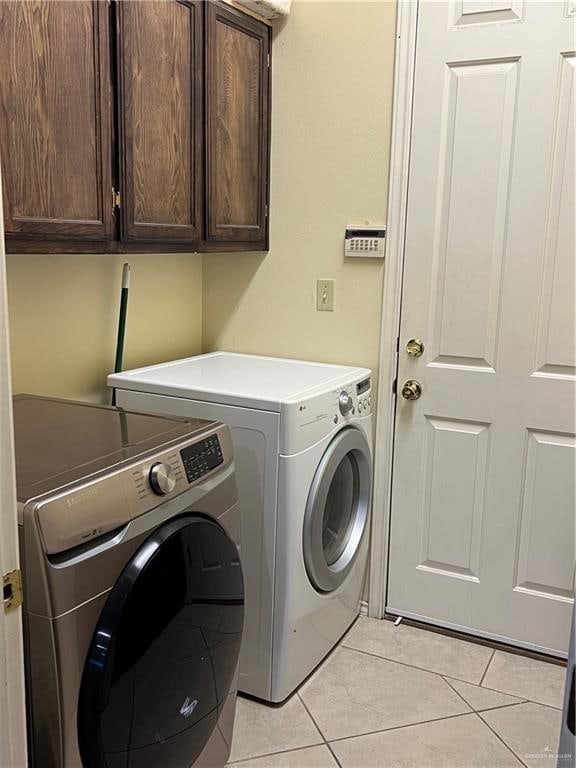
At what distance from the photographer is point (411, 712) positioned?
84.6 inches

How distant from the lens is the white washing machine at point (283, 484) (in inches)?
79.6

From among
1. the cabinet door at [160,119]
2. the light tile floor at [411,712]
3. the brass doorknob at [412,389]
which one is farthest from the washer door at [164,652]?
the brass doorknob at [412,389]

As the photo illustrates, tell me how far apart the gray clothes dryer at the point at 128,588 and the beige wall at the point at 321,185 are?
1.01 m

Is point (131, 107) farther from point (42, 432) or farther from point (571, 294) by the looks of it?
point (571, 294)

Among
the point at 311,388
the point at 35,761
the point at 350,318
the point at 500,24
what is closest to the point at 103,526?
the point at 35,761

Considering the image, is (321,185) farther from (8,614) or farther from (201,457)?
(8,614)

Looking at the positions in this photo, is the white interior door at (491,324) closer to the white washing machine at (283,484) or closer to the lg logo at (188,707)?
the white washing machine at (283,484)

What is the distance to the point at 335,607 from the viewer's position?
7.93 ft

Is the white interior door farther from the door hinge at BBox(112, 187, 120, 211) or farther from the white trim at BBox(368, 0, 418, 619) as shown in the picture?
the door hinge at BBox(112, 187, 120, 211)

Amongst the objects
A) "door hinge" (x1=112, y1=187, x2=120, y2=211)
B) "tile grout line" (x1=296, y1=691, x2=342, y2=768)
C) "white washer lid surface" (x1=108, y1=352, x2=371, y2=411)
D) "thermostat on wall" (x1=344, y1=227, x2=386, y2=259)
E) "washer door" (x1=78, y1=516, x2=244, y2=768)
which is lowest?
"tile grout line" (x1=296, y1=691, x2=342, y2=768)

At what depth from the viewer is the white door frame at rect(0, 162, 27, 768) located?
0.87 metres

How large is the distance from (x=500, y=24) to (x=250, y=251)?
1.10m

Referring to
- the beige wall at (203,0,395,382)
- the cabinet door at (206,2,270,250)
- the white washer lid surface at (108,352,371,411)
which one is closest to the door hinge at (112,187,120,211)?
the cabinet door at (206,2,270,250)

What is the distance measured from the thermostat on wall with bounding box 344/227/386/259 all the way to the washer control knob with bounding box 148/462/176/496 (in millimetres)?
1313
